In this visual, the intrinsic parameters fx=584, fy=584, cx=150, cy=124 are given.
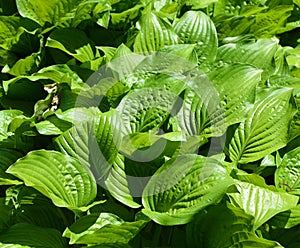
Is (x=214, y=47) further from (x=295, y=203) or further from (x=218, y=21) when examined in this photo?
(x=295, y=203)

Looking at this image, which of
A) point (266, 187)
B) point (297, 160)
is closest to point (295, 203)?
point (266, 187)

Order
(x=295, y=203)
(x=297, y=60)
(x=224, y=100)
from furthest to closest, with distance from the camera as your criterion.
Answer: (x=297, y=60)
(x=224, y=100)
(x=295, y=203)

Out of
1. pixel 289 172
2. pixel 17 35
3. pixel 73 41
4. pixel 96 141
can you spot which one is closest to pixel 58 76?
pixel 73 41

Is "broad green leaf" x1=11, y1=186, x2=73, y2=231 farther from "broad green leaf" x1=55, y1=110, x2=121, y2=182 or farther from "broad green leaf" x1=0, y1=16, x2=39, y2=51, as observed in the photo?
"broad green leaf" x1=0, y1=16, x2=39, y2=51

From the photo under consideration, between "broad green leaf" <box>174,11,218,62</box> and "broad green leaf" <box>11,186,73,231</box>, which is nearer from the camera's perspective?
"broad green leaf" <box>11,186,73,231</box>

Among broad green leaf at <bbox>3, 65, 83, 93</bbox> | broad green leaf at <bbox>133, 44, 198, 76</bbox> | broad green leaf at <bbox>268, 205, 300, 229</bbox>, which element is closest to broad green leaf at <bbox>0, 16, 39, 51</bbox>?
broad green leaf at <bbox>3, 65, 83, 93</bbox>

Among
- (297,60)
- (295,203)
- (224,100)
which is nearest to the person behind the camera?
(295,203)

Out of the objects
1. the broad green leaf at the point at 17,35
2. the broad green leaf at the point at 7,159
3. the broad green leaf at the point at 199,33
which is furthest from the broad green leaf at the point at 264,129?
the broad green leaf at the point at 17,35
